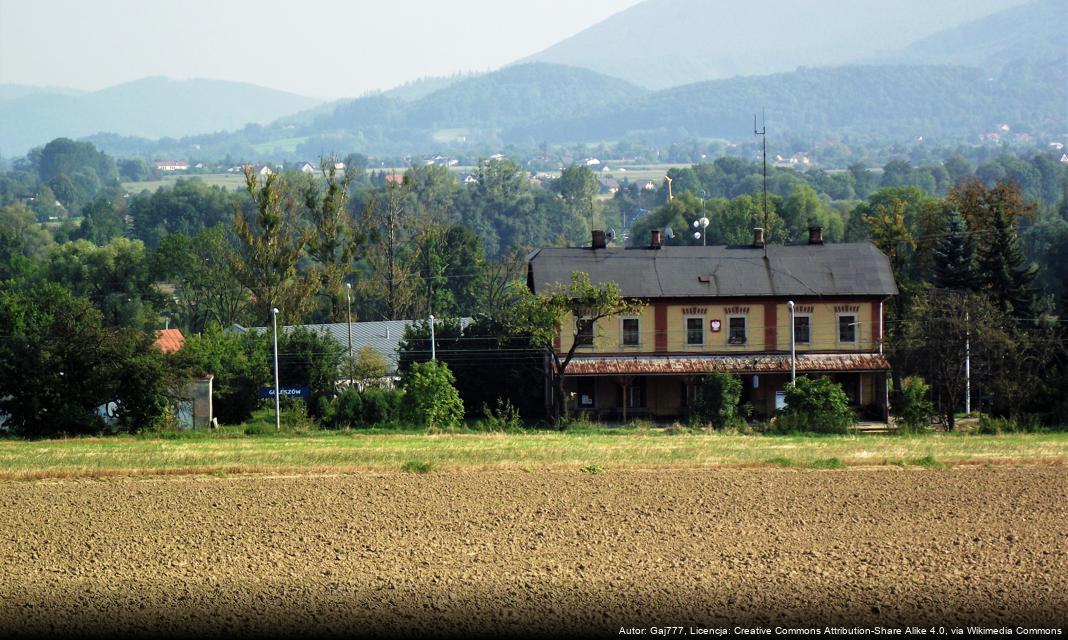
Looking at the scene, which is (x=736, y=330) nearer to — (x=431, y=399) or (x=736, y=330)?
(x=736, y=330)

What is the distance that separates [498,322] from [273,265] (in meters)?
17.8

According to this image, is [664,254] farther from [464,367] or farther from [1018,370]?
[1018,370]

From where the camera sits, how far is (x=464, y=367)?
54.3 meters

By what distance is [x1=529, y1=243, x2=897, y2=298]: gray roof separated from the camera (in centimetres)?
5134

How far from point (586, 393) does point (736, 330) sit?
19.4ft

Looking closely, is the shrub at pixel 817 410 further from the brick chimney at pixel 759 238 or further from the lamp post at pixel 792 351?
the brick chimney at pixel 759 238

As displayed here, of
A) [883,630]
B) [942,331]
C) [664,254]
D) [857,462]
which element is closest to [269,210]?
[664,254]

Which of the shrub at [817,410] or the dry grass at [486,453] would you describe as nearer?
the dry grass at [486,453]

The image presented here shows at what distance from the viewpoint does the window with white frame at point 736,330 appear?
169ft

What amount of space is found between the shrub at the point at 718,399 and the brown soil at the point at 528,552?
16.9 meters

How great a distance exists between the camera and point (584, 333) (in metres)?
50.4

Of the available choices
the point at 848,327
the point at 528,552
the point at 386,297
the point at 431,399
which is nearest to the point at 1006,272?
the point at 848,327

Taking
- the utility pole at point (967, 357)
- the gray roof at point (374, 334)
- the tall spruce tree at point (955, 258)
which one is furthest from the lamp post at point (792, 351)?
the gray roof at point (374, 334)

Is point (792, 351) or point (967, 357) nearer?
point (967, 357)
